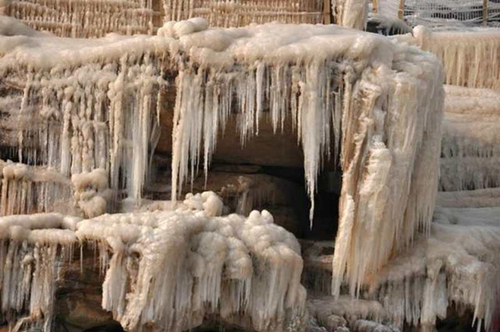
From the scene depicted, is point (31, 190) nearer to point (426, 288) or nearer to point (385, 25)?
point (426, 288)

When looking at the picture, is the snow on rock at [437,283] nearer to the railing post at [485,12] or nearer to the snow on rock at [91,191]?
the snow on rock at [91,191]

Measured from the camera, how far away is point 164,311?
363 inches

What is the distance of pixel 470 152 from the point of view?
15547 millimetres

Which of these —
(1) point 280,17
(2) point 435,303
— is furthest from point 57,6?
(2) point 435,303

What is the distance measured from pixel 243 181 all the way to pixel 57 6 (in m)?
3.71

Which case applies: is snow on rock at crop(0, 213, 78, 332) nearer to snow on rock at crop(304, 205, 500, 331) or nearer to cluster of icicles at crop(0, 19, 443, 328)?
cluster of icicles at crop(0, 19, 443, 328)

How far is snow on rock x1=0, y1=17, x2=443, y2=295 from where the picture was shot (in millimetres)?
10766

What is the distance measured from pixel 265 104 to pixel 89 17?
11.2ft


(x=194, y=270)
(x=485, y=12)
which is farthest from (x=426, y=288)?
(x=485, y=12)

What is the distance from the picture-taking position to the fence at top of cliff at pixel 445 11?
23.2 meters

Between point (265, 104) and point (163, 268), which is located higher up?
point (265, 104)

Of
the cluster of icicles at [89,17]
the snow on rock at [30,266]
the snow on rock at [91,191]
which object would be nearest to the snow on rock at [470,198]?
the cluster of icicles at [89,17]

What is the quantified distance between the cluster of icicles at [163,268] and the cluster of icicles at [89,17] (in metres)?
3.90

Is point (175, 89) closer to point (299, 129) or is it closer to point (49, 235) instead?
point (299, 129)
